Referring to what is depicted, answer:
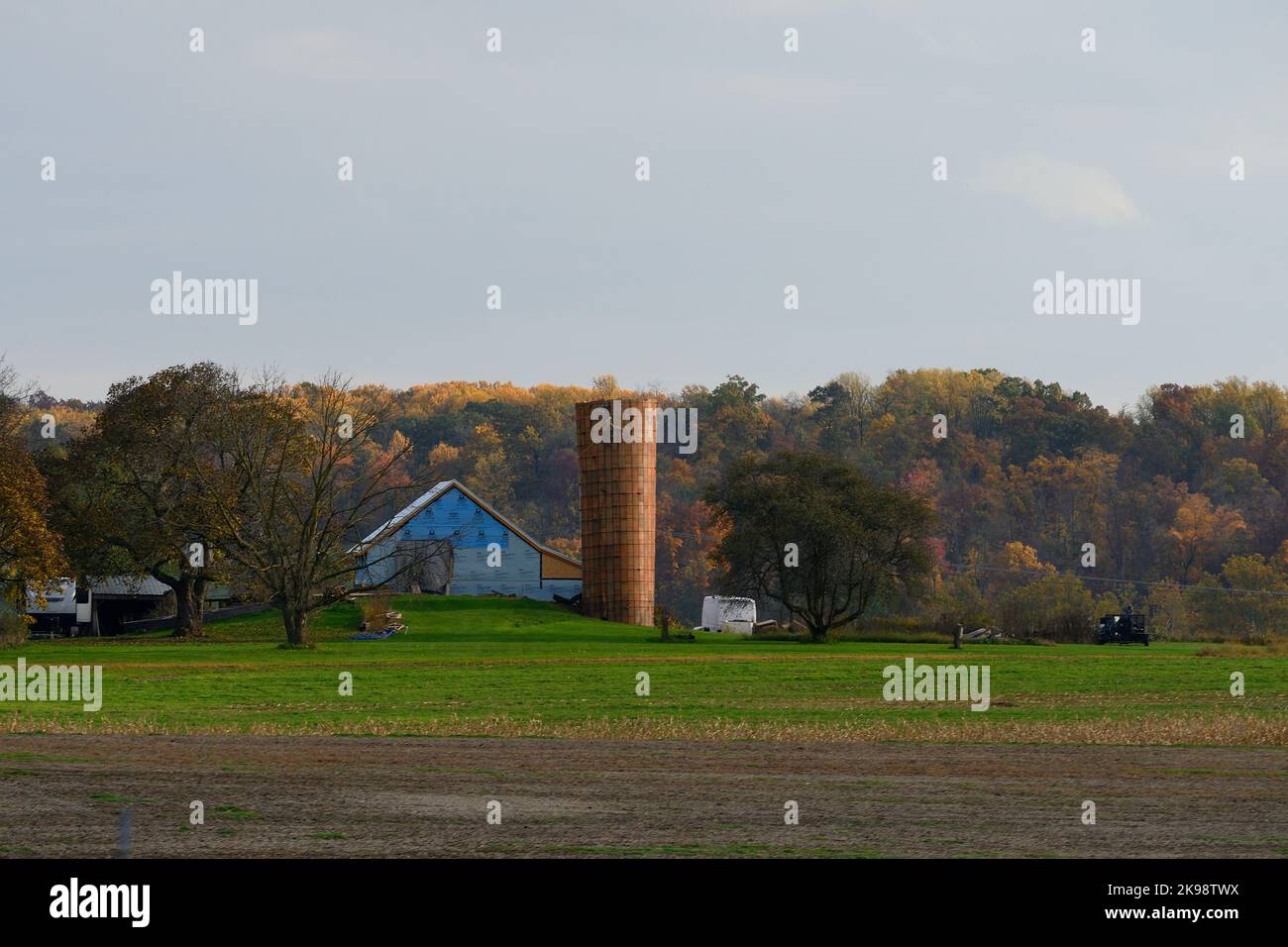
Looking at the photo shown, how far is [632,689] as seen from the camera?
3981 centimetres

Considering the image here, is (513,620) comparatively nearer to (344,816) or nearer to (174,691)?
(174,691)

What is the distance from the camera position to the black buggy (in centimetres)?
7725

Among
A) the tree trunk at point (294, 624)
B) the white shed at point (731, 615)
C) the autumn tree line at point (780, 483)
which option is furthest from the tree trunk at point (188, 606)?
the white shed at point (731, 615)

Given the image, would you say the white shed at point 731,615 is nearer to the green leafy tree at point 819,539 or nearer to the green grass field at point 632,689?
the green leafy tree at point 819,539

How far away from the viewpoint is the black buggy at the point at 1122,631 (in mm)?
77250

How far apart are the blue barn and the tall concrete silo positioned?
12.4ft

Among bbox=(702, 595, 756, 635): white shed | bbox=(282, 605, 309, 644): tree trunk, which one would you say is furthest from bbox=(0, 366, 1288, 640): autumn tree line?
bbox=(702, 595, 756, 635): white shed

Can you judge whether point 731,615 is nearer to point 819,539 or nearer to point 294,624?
point 819,539

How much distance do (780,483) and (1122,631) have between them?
19634 mm

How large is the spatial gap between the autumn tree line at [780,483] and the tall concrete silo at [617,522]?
554cm

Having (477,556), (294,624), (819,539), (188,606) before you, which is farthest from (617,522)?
(294,624)

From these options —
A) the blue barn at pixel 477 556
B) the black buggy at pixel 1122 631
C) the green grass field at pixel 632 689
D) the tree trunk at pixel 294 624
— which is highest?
the blue barn at pixel 477 556
